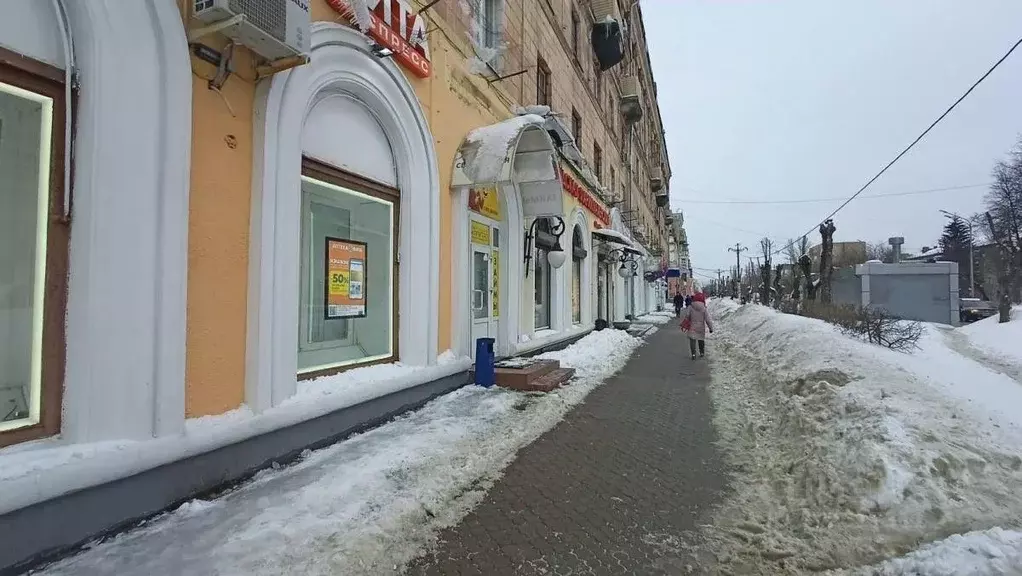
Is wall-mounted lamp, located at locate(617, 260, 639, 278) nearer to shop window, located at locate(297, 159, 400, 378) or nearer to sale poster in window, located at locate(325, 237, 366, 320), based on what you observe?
shop window, located at locate(297, 159, 400, 378)

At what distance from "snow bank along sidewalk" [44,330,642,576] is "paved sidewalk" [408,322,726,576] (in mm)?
217

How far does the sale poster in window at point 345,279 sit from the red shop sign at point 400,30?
7.26ft

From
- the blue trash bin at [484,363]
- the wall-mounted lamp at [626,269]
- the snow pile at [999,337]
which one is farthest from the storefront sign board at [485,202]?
the snow pile at [999,337]

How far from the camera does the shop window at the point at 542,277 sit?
1094 centimetres

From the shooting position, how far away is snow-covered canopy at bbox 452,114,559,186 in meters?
6.93

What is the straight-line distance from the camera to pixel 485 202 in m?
8.36

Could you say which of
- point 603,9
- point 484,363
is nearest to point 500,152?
point 484,363

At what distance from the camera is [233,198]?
388 cm

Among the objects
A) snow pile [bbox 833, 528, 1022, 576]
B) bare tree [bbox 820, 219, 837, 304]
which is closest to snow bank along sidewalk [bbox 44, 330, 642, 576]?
snow pile [bbox 833, 528, 1022, 576]

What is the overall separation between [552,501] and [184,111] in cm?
374

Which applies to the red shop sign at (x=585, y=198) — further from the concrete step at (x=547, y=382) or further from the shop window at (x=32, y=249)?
the shop window at (x=32, y=249)

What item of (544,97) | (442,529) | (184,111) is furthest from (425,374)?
(544,97)

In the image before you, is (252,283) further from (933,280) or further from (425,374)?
(933,280)

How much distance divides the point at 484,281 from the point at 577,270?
245 inches
